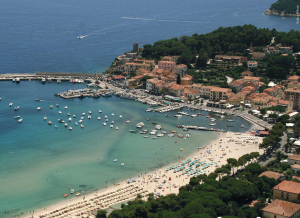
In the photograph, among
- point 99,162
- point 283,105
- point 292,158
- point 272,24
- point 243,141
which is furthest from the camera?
point 272,24

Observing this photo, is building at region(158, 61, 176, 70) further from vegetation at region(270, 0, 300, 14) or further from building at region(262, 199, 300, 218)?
vegetation at region(270, 0, 300, 14)

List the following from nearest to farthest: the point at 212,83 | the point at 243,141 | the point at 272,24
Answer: the point at 243,141 < the point at 212,83 < the point at 272,24

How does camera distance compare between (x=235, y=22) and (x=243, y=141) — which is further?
(x=235, y=22)

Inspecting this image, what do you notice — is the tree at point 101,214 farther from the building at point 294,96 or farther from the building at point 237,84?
the building at point 237,84

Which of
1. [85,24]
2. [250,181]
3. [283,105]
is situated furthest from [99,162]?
[85,24]

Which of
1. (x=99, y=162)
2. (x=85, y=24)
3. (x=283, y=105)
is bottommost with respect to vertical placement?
(x=99, y=162)

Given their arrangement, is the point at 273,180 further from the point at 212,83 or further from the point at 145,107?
the point at 212,83

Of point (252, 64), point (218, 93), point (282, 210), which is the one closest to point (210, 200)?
point (282, 210)
